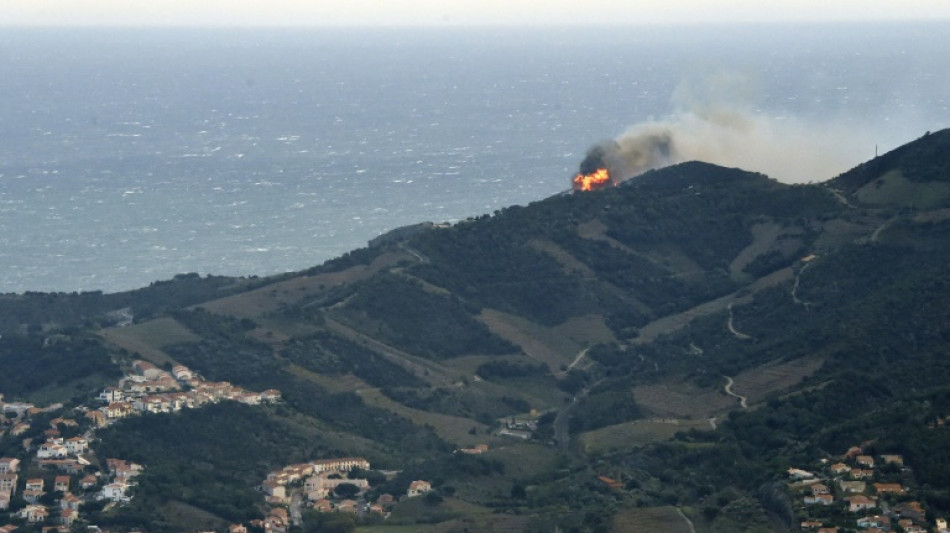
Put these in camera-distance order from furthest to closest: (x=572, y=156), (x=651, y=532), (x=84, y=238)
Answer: (x=572, y=156) < (x=84, y=238) < (x=651, y=532)

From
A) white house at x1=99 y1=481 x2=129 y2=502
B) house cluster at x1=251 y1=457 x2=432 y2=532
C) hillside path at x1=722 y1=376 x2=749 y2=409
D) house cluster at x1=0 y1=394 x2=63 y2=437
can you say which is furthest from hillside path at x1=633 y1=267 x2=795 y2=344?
white house at x1=99 y1=481 x2=129 y2=502

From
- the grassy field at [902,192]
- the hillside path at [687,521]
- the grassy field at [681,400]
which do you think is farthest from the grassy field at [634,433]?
the grassy field at [902,192]

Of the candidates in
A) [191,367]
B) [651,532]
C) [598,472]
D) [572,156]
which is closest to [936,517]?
[651,532]

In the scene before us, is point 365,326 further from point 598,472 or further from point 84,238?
point 84,238

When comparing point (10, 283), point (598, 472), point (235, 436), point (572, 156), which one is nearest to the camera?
point (598, 472)

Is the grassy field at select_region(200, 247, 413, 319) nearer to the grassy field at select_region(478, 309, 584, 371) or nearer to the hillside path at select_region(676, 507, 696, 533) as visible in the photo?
the grassy field at select_region(478, 309, 584, 371)
